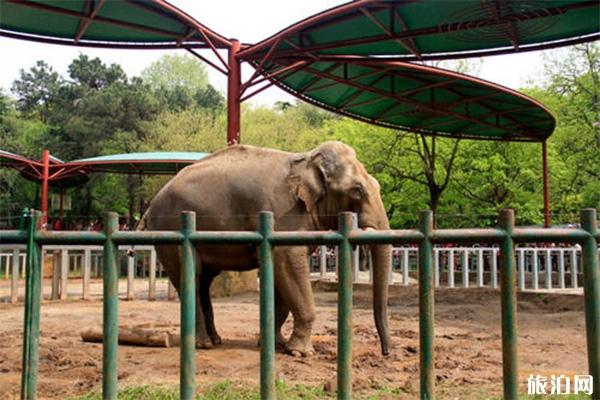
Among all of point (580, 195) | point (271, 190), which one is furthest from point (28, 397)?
point (580, 195)

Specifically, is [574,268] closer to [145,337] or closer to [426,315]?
[145,337]

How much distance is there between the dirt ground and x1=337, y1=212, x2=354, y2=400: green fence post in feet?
3.22

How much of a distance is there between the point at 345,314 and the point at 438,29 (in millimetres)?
7030

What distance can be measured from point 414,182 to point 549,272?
10857 mm

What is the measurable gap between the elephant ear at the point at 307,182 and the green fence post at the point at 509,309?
3.08 metres

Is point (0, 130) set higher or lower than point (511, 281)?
higher

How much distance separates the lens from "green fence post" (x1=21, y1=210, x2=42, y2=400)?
11.7 ft

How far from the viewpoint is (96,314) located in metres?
9.98

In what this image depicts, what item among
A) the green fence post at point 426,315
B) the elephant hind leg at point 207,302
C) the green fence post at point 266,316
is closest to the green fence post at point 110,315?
the green fence post at point 266,316

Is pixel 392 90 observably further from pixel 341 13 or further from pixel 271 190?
pixel 271 190

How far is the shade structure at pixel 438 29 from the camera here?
8602 mm

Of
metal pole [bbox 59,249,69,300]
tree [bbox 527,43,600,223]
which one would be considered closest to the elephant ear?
metal pole [bbox 59,249,69,300]

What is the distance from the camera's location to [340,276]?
345cm

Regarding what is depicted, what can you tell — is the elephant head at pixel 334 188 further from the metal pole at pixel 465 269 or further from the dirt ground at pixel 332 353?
the metal pole at pixel 465 269
